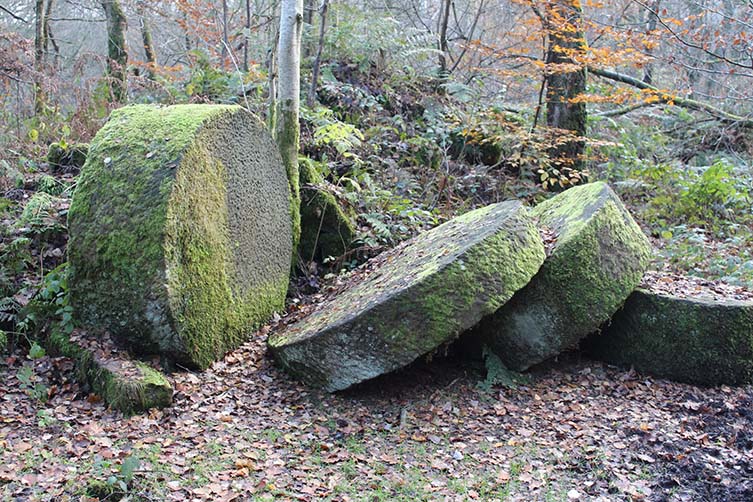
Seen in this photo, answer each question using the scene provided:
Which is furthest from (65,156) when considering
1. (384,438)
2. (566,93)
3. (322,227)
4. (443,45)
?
(443,45)

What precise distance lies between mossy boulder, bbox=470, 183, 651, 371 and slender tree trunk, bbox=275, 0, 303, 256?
2.56 metres

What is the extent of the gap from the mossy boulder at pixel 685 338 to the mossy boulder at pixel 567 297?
30cm

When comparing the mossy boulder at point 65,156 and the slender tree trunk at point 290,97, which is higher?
the slender tree trunk at point 290,97

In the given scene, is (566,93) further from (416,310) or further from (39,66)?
(39,66)

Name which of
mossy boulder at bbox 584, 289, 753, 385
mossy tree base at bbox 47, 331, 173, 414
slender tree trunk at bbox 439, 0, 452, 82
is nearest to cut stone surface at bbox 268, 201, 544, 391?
mossy tree base at bbox 47, 331, 173, 414

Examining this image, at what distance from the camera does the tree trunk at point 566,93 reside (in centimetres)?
953

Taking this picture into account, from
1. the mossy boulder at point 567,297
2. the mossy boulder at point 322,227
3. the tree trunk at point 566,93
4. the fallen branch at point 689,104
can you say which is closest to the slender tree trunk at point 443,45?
the tree trunk at point 566,93

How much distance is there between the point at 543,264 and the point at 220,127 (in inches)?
117

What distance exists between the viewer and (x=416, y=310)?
4.60 metres

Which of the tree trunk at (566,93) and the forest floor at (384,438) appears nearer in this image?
the forest floor at (384,438)

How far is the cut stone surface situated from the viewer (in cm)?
461

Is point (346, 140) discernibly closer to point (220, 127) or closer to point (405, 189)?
point (405, 189)

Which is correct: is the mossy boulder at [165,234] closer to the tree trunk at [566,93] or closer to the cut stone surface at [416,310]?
the cut stone surface at [416,310]

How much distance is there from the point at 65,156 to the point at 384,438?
4.95m
